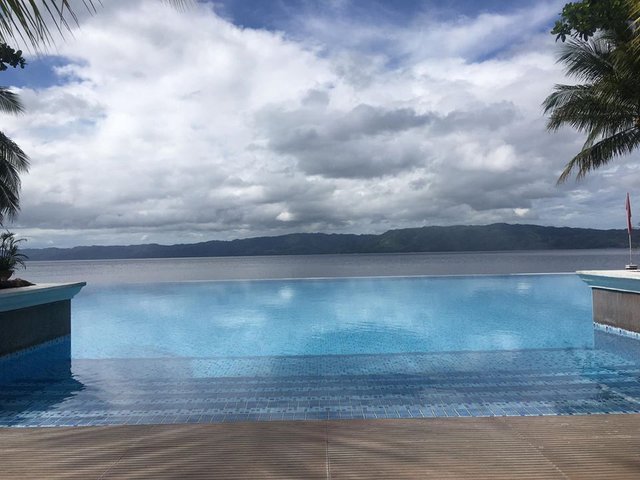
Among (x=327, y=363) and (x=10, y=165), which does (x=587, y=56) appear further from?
(x=10, y=165)

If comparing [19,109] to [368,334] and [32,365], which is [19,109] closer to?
[32,365]

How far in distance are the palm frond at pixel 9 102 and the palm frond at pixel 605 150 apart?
12.3 meters

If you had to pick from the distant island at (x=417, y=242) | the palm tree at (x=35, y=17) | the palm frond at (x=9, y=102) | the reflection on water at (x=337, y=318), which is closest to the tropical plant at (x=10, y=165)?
the palm frond at (x=9, y=102)

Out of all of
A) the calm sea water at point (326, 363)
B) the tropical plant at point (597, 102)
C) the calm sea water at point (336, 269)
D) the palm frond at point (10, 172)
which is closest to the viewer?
the calm sea water at point (326, 363)

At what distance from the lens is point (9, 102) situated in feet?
32.8

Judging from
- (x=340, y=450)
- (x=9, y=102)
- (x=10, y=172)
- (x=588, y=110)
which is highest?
(x=9, y=102)

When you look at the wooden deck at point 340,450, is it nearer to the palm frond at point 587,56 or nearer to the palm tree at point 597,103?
the palm tree at point 597,103

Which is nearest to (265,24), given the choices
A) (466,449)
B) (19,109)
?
(19,109)

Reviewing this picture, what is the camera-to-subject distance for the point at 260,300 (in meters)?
14.6

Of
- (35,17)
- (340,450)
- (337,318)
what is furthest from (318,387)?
(337,318)

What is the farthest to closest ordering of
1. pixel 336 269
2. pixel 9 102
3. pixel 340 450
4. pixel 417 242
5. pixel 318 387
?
1. pixel 417 242
2. pixel 336 269
3. pixel 9 102
4. pixel 318 387
5. pixel 340 450

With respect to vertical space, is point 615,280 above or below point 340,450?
above

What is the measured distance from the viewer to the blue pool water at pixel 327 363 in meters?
4.57

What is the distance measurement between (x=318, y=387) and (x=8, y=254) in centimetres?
691
